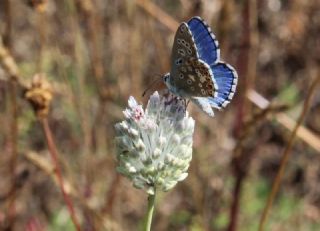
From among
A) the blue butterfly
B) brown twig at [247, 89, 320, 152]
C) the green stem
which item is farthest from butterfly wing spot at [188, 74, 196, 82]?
brown twig at [247, 89, 320, 152]

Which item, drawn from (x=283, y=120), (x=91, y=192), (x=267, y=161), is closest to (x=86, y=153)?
(x=91, y=192)

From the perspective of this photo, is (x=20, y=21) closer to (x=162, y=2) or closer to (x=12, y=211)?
(x=162, y=2)

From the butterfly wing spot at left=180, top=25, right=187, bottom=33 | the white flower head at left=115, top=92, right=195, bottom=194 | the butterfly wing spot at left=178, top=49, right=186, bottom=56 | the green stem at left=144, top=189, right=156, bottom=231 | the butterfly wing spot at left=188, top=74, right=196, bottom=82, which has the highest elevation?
the butterfly wing spot at left=180, top=25, right=187, bottom=33

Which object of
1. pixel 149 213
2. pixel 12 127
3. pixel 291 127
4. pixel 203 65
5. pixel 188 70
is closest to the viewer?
pixel 149 213

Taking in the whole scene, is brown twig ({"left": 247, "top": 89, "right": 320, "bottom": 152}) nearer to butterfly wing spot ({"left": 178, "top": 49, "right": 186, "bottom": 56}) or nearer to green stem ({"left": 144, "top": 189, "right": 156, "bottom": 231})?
butterfly wing spot ({"left": 178, "top": 49, "right": 186, "bottom": 56})

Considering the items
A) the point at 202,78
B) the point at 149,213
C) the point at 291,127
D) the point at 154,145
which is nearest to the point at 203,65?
the point at 202,78

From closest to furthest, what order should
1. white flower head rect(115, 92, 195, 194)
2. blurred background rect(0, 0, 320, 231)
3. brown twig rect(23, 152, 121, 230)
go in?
white flower head rect(115, 92, 195, 194)
brown twig rect(23, 152, 121, 230)
blurred background rect(0, 0, 320, 231)

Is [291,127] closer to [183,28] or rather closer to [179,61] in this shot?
[179,61]
